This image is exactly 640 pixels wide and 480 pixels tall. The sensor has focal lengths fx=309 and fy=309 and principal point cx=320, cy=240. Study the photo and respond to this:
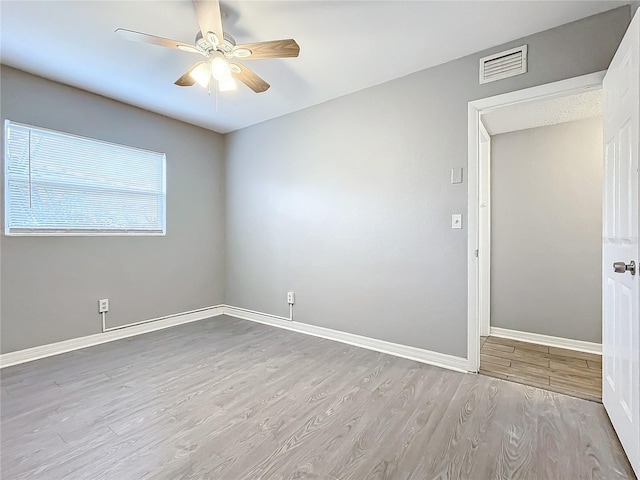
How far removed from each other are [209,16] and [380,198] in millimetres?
1899

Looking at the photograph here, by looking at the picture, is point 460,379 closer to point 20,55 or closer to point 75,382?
point 75,382

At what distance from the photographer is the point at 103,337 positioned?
3158mm

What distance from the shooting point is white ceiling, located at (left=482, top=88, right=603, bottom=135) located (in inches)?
101

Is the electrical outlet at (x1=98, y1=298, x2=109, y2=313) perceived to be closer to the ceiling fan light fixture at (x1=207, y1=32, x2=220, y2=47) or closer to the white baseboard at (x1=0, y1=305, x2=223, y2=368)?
the white baseboard at (x1=0, y1=305, x2=223, y2=368)

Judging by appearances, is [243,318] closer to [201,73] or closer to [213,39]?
[201,73]

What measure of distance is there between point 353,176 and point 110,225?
2.60 meters

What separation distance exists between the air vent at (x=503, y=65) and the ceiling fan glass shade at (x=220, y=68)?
1.90 m

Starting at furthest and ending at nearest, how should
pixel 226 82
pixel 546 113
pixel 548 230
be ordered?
pixel 548 230
pixel 546 113
pixel 226 82

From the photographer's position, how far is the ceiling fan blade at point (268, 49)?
6.05ft

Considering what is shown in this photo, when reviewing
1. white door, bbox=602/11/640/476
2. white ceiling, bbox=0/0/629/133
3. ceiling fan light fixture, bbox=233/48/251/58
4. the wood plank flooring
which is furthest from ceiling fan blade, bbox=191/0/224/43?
the wood plank flooring

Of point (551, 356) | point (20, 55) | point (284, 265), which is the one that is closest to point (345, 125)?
point (284, 265)

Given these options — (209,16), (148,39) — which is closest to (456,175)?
(209,16)

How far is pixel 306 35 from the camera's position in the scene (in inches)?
86.4

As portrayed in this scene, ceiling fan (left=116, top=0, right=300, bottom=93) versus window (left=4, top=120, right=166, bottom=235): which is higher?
ceiling fan (left=116, top=0, right=300, bottom=93)
